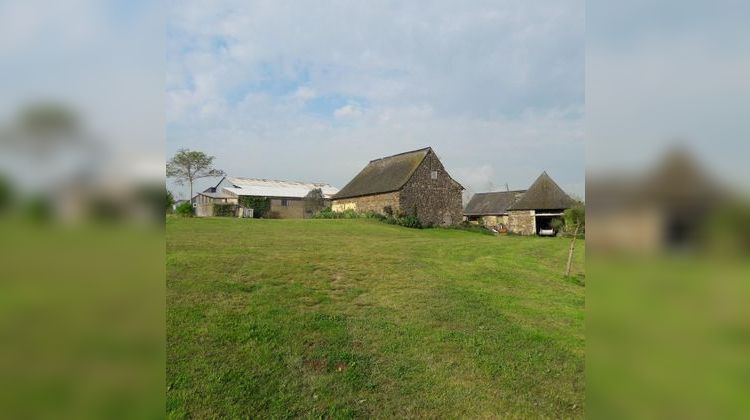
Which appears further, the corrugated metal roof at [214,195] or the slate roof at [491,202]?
the slate roof at [491,202]

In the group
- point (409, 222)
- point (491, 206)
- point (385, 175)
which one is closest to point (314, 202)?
point (385, 175)

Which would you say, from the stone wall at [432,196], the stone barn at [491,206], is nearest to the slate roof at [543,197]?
the stone wall at [432,196]

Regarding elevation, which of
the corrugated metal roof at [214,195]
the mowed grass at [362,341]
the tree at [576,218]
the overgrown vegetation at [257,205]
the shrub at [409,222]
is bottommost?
the mowed grass at [362,341]

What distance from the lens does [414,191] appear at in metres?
40.1

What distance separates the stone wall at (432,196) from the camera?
39875 millimetres

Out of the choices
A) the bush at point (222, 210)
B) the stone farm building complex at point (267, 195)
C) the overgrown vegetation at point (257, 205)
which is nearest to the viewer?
the bush at point (222, 210)

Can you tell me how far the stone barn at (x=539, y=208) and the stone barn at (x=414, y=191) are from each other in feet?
18.7

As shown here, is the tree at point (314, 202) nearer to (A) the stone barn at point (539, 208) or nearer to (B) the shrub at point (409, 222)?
(B) the shrub at point (409, 222)

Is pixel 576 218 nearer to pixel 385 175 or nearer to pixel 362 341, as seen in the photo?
pixel 362 341

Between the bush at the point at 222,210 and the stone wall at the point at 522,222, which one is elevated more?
the bush at the point at 222,210
